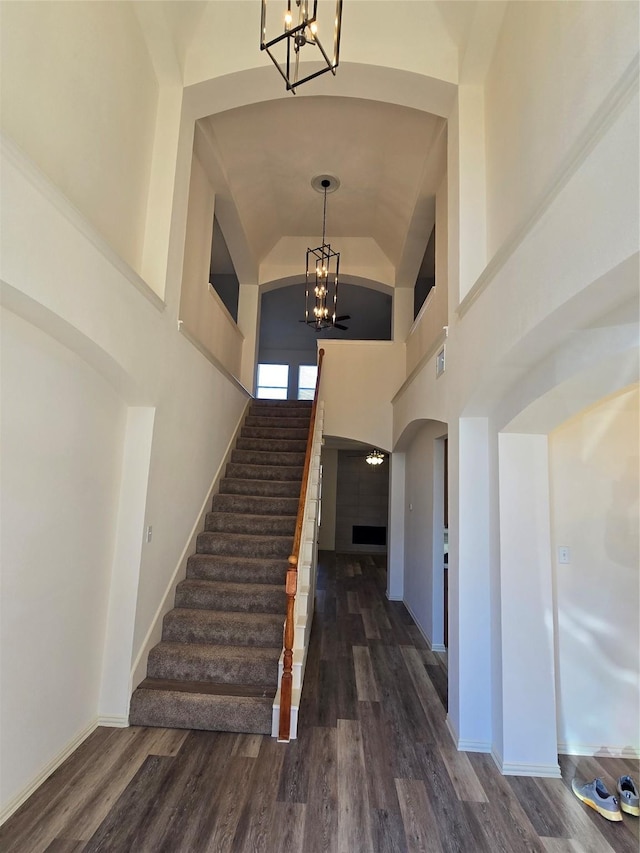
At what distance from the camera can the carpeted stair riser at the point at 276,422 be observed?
21.9 ft

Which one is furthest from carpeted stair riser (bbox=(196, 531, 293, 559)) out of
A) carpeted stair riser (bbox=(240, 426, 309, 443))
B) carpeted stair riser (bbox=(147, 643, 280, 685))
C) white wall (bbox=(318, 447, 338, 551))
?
white wall (bbox=(318, 447, 338, 551))

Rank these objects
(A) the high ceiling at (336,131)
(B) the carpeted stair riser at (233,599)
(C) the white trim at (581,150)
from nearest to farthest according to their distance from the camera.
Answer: (C) the white trim at (581,150)
(A) the high ceiling at (336,131)
(B) the carpeted stair riser at (233,599)

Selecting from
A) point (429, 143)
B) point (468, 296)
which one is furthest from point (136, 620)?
point (429, 143)

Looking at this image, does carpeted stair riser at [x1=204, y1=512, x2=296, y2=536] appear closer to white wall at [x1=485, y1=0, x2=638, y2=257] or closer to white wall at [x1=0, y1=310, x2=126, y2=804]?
white wall at [x1=0, y1=310, x2=126, y2=804]

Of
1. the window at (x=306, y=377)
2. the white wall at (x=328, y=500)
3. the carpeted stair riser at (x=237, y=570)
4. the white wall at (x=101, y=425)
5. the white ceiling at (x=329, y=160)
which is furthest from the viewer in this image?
the window at (x=306, y=377)

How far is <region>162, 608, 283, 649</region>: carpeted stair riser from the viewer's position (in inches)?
139

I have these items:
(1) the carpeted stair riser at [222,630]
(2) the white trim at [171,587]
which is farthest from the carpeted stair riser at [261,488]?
(1) the carpeted stair riser at [222,630]

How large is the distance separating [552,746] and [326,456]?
26.5 ft

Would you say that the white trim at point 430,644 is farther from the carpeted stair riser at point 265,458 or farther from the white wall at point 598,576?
the carpeted stair riser at point 265,458

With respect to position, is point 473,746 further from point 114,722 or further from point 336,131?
point 336,131

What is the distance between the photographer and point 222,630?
11.7 ft

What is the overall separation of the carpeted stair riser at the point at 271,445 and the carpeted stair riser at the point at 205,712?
3455 millimetres

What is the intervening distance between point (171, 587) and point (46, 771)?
148 centimetres

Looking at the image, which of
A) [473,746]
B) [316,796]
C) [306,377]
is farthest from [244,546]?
[306,377]
